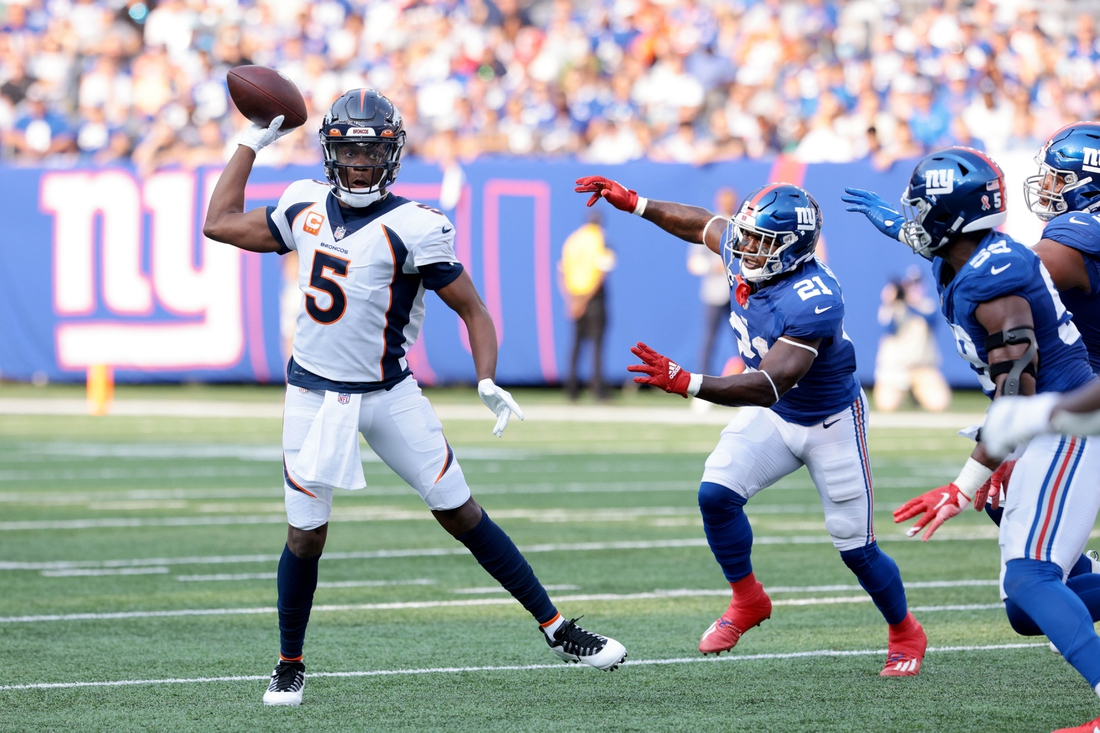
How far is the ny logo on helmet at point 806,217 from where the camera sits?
5309 millimetres

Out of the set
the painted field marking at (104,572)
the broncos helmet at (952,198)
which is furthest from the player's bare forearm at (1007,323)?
the painted field marking at (104,572)

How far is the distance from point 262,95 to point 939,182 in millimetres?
2270

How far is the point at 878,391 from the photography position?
15.9m

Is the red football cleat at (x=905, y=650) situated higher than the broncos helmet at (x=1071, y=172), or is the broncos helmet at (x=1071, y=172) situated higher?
the broncos helmet at (x=1071, y=172)

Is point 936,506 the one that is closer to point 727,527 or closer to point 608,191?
point 727,527

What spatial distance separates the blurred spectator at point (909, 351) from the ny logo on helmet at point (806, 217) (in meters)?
10.2

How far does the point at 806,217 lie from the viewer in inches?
210

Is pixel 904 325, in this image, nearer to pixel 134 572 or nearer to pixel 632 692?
pixel 134 572

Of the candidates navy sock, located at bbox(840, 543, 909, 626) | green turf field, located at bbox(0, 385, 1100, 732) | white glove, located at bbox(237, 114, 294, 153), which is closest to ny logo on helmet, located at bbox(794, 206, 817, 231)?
navy sock, located at bbox(840, 543, 909, 626)

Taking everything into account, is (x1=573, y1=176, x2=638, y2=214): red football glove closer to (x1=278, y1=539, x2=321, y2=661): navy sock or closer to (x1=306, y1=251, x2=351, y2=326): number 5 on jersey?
(x1=306, y1=251, x2=351, y2=326): number 5 on jersey

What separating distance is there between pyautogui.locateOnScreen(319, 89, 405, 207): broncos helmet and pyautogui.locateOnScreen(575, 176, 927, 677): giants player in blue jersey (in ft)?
3.87

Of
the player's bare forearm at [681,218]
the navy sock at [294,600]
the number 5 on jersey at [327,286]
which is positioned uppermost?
the player's bare forearm at [681,218]

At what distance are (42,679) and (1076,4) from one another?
58.0 ft

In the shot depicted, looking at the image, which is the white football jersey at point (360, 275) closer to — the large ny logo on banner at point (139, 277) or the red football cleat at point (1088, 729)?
the red football cleat at point (1088, 729)
